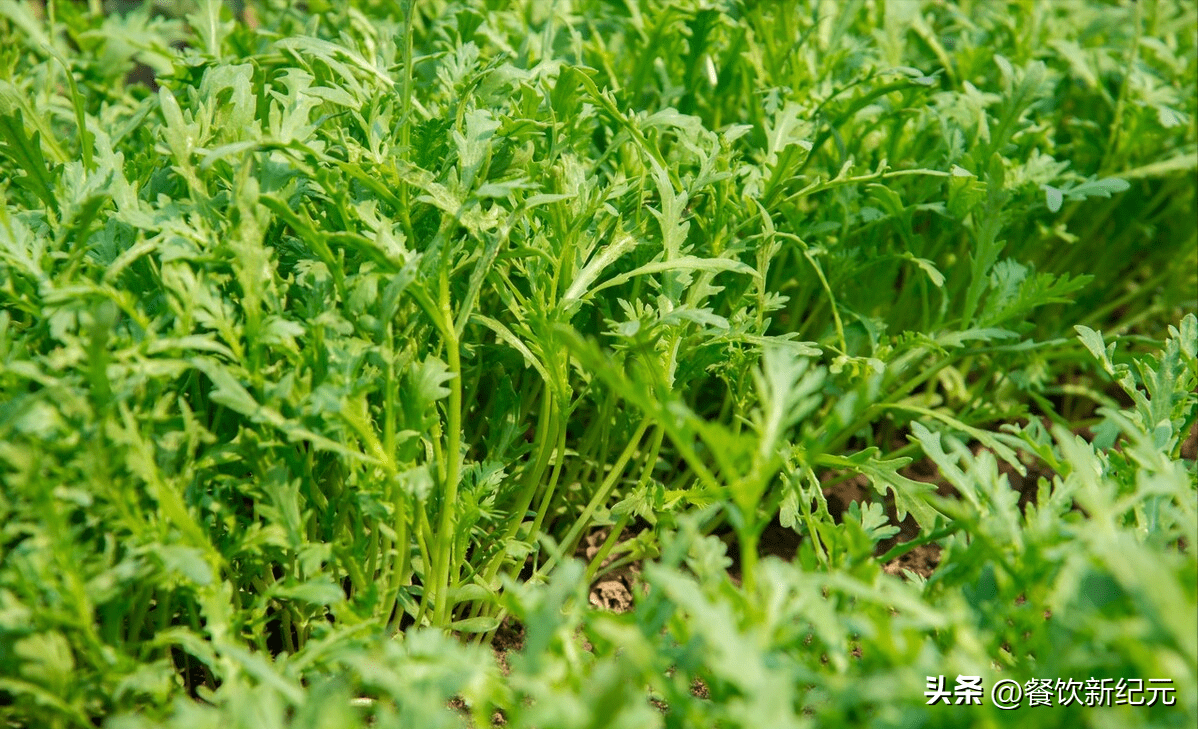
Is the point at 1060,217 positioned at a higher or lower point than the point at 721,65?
lower

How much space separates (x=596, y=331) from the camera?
206cm

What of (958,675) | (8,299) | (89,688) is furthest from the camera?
(8,299)

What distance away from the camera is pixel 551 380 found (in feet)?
5.37

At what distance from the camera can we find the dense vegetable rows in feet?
3.88

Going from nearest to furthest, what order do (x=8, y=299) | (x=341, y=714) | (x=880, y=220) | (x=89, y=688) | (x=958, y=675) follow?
(x=341, y=714) → (x=958, y=675) → (x=89, y=688) → (x=8, y=299) → (x=880, y=220)

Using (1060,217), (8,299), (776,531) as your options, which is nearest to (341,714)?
(8,299)

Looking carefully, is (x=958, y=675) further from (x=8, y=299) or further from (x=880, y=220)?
(x=8, y=299)

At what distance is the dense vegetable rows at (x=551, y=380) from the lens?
1184 millimetres

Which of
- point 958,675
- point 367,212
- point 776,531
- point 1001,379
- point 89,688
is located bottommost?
point 776,531

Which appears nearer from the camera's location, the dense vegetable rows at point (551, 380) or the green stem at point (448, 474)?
the dense vegetable rows at point (551, 380)

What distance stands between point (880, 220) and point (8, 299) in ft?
4.89

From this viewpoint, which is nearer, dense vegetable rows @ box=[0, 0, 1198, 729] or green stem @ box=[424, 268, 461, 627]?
dense vegetable rows @ box=[0, 0, 1198, 729]

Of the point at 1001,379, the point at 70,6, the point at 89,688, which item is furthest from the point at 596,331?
the point at 70,6

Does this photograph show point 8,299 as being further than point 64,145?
No
